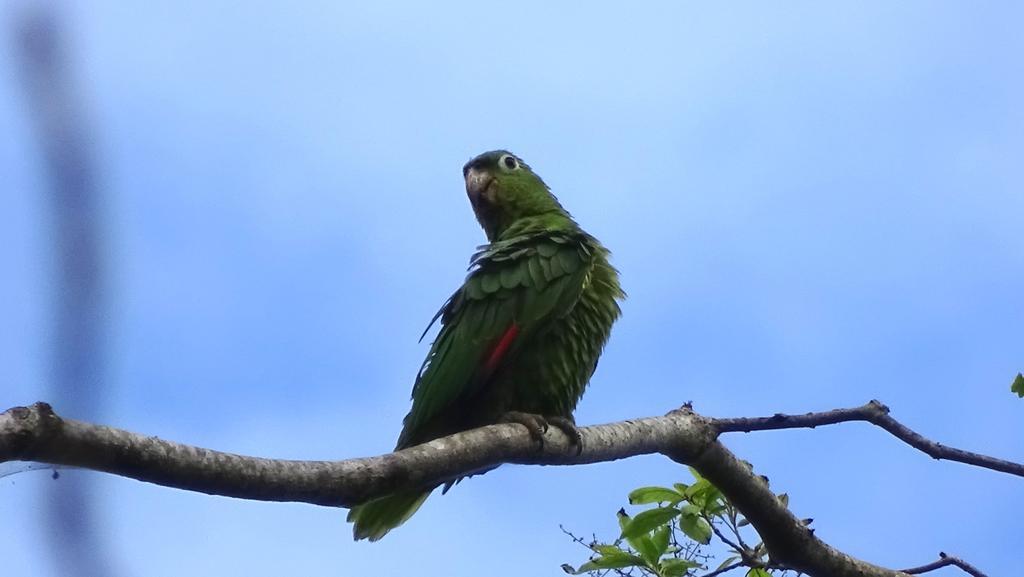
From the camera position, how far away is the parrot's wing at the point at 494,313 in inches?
184

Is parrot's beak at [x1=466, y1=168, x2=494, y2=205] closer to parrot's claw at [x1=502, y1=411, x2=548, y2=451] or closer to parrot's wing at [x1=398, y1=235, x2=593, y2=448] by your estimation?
parrot's wing at [x1=398, y1=235, x2=593, y2=448]

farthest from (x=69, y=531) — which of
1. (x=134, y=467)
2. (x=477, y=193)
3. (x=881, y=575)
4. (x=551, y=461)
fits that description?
(x=477, y=193)

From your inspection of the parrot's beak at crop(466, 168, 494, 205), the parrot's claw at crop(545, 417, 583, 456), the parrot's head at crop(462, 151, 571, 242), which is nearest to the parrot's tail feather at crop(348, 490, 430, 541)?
the parrot's claw at crop(545, 417, 583, 456)

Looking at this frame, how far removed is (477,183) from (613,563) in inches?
105

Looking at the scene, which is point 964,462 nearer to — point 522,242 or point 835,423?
point 835,423

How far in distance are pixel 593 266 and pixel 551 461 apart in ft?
4.38

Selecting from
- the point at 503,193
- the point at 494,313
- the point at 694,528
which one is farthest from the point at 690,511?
the point at 503,193

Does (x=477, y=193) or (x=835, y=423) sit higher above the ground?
(x=477, y=193)

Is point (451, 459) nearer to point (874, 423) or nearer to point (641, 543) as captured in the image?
point (641, 543)

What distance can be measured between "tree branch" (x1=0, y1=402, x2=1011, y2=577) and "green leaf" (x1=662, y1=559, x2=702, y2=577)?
304 millimetres

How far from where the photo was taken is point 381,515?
4.43m

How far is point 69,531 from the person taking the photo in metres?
0.77

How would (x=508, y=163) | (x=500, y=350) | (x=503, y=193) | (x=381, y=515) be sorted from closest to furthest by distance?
(x=381, y=515), (x=500, y=350), (x=503, y=193), (x=508, y=163)

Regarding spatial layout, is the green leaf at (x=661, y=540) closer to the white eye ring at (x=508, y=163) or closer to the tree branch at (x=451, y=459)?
the tree branch at (x=451, y=459)
